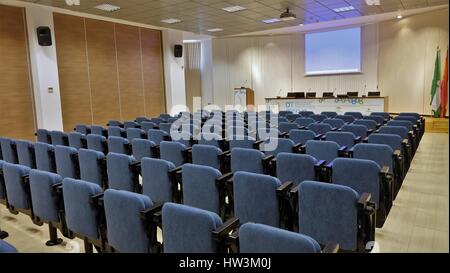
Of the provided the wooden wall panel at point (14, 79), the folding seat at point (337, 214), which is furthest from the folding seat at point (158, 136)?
the wooden wall panel at point (14, 79)

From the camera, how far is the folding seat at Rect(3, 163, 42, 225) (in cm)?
348

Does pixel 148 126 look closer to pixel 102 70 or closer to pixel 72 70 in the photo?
pixel 72 70

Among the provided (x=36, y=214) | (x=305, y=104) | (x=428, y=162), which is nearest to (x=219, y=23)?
(x=305, y=104)

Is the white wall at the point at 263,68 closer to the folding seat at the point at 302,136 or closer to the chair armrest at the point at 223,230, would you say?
the folding seat at the point at 302,136

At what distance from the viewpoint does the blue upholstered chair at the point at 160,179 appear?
140 inches

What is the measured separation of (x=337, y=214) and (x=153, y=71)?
11.6m

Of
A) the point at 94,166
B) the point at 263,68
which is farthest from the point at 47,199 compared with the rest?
the point at 263,68

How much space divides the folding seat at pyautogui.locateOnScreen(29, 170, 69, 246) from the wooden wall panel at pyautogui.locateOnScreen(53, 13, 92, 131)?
7.43 m

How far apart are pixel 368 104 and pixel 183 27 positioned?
7.48 metres

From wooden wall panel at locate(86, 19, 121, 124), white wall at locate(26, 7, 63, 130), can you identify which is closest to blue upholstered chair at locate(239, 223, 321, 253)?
white wall at locate(26, 7, 63, 130)

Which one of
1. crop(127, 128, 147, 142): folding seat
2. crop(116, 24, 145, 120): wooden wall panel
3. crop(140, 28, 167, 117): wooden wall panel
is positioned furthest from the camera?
crop(140, 28, 167, 117): wooden wall panel

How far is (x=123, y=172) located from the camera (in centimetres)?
391

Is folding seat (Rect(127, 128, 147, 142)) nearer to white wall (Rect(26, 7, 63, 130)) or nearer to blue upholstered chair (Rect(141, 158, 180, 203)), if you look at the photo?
blue upholstered chair (Rect(141, 158, 180, 203))
